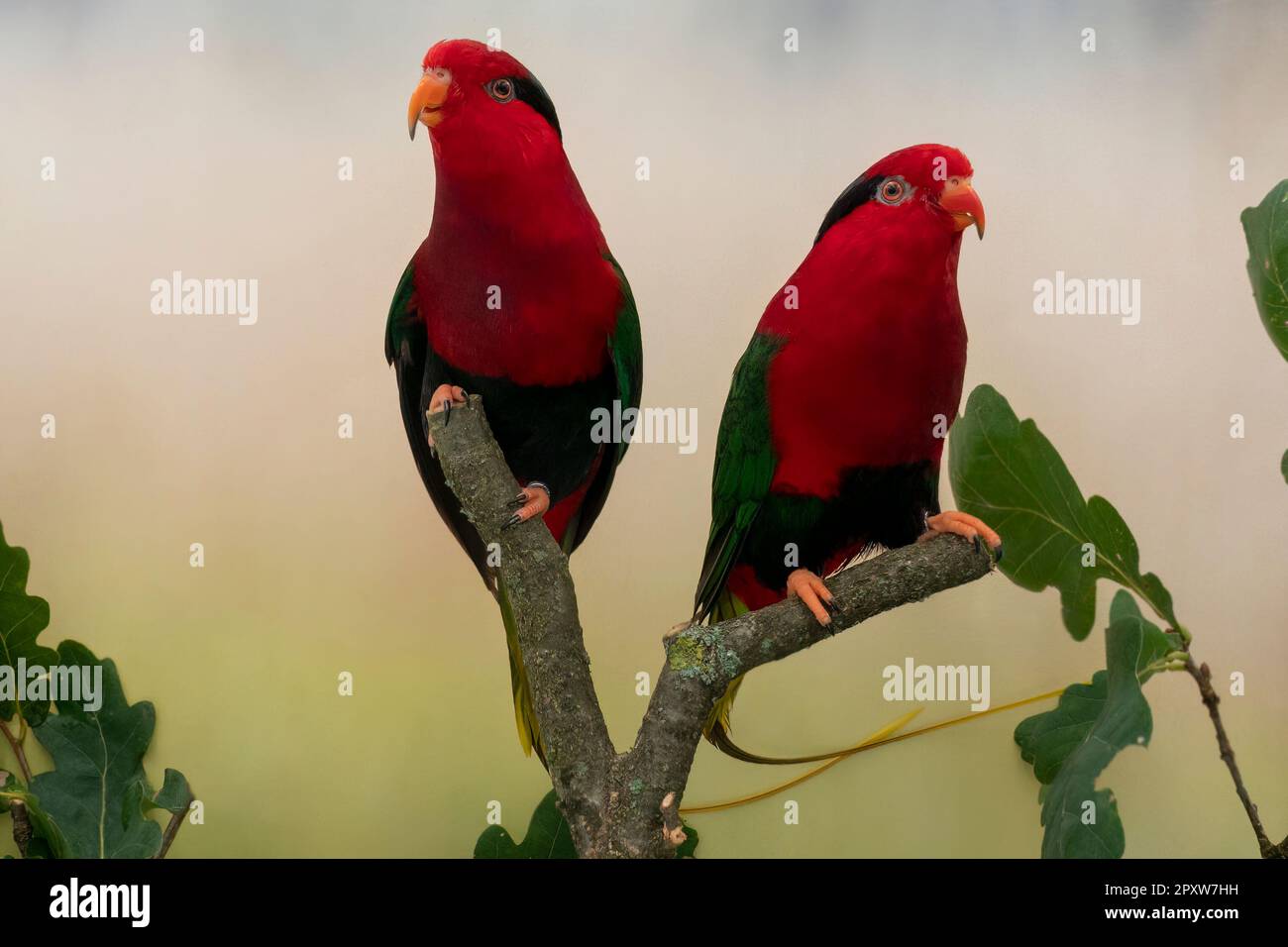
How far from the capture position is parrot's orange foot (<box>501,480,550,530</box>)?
3.51 feet

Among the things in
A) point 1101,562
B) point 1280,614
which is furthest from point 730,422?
point 1280,614

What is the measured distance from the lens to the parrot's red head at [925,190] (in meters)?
1.11

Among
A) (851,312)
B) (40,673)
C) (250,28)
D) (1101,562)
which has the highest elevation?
(250,28)

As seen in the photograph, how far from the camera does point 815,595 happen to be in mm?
1036

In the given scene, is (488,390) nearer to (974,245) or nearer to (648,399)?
(648,399)

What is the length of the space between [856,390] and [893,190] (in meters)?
0.26

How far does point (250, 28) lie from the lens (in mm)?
1448

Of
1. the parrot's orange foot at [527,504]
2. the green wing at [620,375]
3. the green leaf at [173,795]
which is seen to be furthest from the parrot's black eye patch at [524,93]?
the green leaf at [173,795]

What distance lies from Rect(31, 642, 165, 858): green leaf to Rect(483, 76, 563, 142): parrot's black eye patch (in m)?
1.07

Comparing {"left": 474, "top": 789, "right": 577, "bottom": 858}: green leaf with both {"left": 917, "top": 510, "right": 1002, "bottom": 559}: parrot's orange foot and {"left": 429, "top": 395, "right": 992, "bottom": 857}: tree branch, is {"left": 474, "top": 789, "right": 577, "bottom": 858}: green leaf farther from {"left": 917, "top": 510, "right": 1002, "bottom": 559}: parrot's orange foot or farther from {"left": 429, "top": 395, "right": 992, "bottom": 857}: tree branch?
{"left": 917, "top": 510, "right": 1002, "bottom": 559}: parrot's orange foot

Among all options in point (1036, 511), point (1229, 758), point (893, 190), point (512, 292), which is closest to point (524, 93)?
point (512, 292)

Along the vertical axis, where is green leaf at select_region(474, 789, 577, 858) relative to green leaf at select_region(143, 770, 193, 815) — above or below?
below

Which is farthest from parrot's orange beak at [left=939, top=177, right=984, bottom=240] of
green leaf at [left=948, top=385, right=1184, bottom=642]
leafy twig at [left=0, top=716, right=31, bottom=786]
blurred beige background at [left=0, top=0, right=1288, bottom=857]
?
leafy twig at [left=0, top=716, right=31, bottom=786]

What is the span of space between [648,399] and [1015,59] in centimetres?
78
